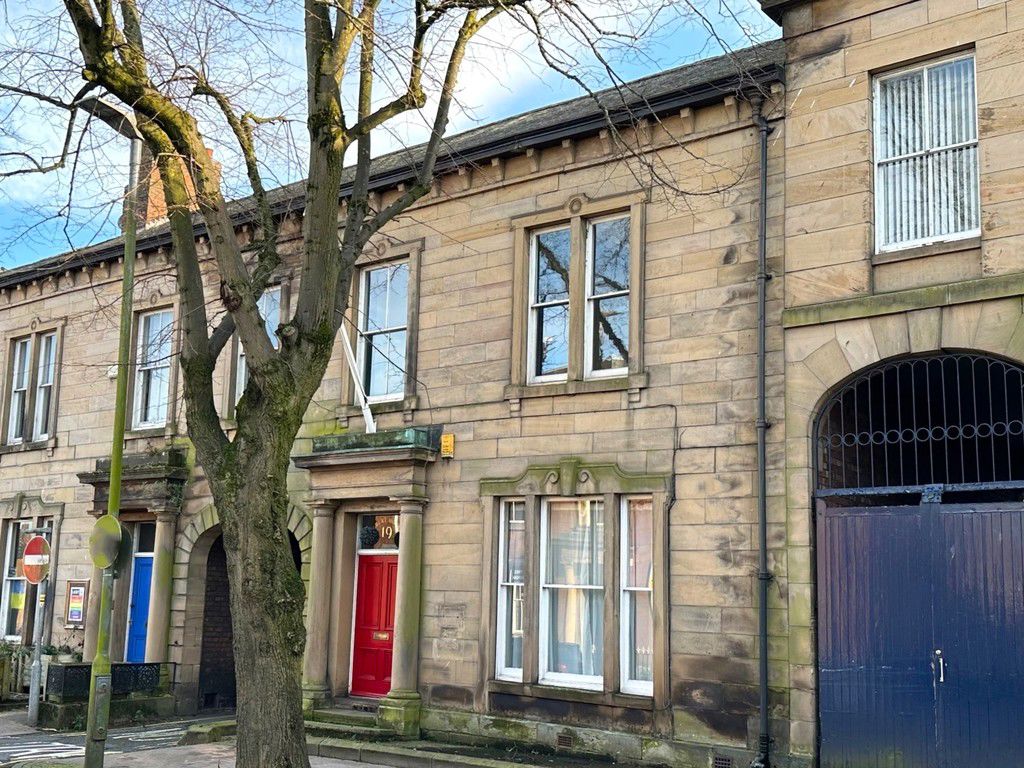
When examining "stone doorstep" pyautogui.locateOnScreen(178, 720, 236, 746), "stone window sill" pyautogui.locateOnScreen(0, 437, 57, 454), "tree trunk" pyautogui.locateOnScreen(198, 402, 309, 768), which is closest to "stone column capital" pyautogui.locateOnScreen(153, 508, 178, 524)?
"stone window sill" pyautogui.locateOnScreen(0, 437, 57, 454)

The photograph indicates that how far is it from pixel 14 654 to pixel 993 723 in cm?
1610

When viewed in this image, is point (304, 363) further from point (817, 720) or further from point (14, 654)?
point (14, 654)

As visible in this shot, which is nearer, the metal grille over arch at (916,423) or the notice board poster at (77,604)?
the metal grille over arch at (916,423)

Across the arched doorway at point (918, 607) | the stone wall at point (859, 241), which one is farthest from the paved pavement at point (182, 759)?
the arched doorway at point (918, 607)

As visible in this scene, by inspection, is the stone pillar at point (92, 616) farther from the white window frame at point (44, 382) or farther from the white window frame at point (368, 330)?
the white window frame at point (368, 330)

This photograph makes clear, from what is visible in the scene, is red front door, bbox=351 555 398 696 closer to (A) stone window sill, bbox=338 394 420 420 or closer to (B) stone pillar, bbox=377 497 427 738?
(B) stone pillar, bbox=377 497 427 738

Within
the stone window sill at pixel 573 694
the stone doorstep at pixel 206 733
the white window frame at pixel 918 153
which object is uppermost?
the white window frame at pixel 918 153

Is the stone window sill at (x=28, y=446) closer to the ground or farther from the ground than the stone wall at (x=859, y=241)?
closer to the ground

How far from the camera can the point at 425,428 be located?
14.8m

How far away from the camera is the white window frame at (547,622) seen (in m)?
13.0

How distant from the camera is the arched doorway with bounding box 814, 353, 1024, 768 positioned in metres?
10.1

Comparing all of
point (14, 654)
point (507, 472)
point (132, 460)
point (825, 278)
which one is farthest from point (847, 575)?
point (14, 654)

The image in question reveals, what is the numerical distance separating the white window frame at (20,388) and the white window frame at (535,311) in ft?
40.8

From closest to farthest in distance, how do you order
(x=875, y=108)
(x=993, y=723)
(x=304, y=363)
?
(x=304, y=363) < (x=993, y=723) < (x=875, y=108)
